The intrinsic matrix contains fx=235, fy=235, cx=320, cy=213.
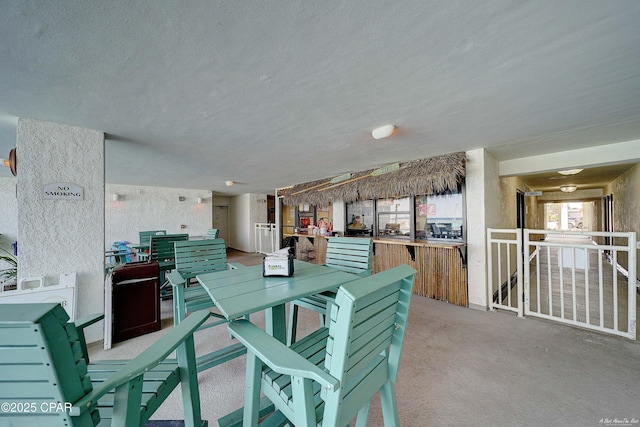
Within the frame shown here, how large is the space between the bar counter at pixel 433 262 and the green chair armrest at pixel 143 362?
3588 millimetres

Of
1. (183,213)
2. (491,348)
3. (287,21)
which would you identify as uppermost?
(287,21)

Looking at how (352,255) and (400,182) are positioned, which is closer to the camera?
(352,255)

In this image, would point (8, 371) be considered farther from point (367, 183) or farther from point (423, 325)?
point (367, 183)

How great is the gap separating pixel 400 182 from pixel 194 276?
3.45m

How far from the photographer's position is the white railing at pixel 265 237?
8133mm

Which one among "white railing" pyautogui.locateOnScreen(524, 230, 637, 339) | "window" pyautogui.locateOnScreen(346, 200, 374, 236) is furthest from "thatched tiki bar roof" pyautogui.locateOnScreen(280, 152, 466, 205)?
"white railing" pyautogui.locateOnScreen(524, 230, 637, 339)

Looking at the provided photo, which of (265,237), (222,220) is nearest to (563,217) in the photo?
(265,237)

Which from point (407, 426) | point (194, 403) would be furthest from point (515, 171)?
point (194, 403)

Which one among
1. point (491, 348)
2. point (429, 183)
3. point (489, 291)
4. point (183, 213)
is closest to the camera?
point (491, 348)

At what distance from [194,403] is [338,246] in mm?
1753

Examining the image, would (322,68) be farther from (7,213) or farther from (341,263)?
(7,213)

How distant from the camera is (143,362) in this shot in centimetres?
93

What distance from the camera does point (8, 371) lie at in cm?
70

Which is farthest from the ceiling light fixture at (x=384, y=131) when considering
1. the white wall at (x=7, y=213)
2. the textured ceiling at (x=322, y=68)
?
the white wall at (x=7, y=213)
